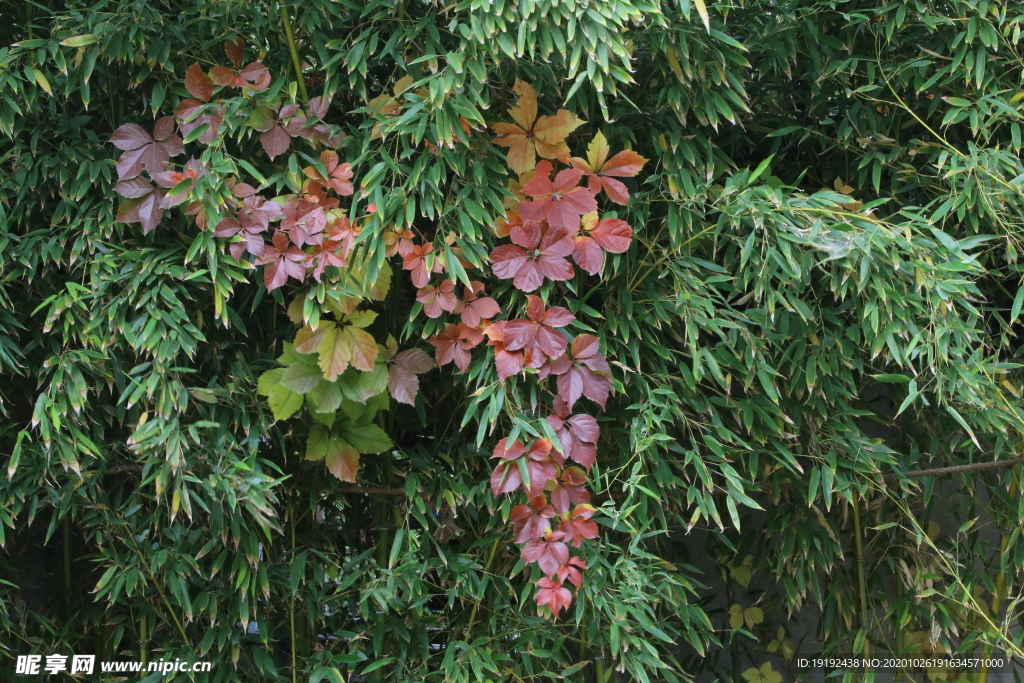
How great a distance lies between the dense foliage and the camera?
4.42ft

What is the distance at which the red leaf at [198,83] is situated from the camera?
142 cm

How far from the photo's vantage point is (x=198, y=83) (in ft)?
4.69

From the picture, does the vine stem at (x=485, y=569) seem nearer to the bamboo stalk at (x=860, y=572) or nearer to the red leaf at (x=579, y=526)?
the red leaf at (x=579, y=526)

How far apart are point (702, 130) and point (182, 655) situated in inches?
59.3

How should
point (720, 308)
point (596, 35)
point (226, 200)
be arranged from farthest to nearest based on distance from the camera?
1. point (720, 308)
2. point (226, 200)
3. point (596, 35)

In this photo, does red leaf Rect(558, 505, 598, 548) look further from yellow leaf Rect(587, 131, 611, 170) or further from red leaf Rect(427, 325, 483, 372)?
yellow leaf Rect(587, 131, 611, 170)

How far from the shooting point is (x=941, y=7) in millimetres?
1536

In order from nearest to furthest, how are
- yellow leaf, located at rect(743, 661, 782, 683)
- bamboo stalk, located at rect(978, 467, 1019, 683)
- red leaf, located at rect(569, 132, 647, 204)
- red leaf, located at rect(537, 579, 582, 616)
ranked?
1. red leaf, located at rect(537, 579, 582, 616)
2. red leaf, located at rect(569, 132, 647, 204)
3. bamboo stalk, located at rect(978, 467, 1019, 683)
4. yellow leaf, located at rect(743, 661, 782, 683)

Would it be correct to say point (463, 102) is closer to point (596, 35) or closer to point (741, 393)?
point (596, 35)

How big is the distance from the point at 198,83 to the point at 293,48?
0.19 meters

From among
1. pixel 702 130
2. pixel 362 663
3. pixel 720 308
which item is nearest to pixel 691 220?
pixel 720 308

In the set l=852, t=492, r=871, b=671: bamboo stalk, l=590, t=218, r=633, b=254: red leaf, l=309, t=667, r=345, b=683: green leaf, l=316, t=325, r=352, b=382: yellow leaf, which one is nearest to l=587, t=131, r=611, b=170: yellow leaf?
l=590, t=218, r=633, b=254: red leaf

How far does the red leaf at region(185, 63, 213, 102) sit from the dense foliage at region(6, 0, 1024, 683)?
2 cm

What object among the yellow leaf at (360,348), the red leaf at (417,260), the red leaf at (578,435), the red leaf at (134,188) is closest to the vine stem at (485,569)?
the red leaf at (578,435)
